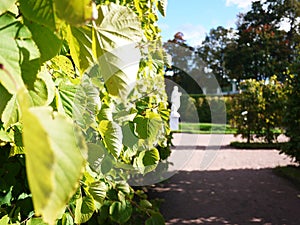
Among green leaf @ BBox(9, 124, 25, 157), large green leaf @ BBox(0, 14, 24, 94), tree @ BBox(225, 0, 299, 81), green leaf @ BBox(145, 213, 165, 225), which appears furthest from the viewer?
tree @ BBox(225, 0, 299, 81)

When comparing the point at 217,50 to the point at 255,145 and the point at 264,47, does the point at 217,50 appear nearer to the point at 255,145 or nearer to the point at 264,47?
the point at 264,47

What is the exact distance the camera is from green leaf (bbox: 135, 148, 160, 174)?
42.0 inches

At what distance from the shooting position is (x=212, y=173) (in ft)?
27.8

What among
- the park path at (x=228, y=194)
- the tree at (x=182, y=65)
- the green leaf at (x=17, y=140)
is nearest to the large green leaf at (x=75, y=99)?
the green leaf at (x=17, y=140)

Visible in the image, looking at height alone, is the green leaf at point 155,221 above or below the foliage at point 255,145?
above

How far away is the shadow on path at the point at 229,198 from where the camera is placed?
5.04 meters

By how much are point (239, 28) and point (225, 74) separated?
5.14m

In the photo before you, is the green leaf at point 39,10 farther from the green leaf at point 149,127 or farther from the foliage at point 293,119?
the foliage at point 293,119

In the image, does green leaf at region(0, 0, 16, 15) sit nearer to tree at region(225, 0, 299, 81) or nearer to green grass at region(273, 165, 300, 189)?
green grass at region(273, 165, 300, 189)

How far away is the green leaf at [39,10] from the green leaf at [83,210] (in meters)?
0.66

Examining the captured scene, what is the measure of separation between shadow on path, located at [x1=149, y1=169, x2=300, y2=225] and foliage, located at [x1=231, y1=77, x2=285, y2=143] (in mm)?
4314

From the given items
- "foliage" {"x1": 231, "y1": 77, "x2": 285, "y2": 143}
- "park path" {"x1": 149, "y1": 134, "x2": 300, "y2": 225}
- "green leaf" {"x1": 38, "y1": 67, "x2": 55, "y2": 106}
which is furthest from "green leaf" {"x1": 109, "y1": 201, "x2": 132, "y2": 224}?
"foliage" {"x1": 231, "y1": 77, "x2": 285, "y2": 143}

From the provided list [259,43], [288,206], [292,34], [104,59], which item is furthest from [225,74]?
[104,59]

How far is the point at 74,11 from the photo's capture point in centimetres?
30
